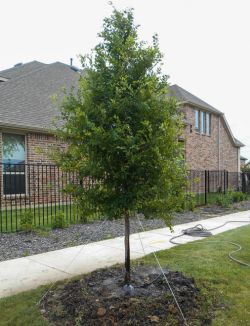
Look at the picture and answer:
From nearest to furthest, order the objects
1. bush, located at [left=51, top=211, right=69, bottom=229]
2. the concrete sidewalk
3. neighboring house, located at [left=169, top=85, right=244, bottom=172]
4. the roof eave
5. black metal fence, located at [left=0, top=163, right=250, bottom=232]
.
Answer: the concrete sidewalk < black metal fence, located at [left=0, top=163, right=250, bottom=232] < bush, located at [left=51, top=211, right=69, bottom=229] < the roof eave < neighboring house, located at [left=169, top=85, right=244, bottom=172]

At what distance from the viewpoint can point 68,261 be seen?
215 inches

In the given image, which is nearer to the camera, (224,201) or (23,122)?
(23,122)

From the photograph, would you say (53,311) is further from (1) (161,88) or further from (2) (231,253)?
(2) (231,253)

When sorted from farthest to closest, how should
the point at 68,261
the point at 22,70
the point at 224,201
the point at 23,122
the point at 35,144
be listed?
the point at 22,70 → the point at 224,201 → the point at 35,144 → the point at 23,122 → the point at 68,261

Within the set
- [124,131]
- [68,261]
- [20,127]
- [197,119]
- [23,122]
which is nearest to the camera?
[124,131]

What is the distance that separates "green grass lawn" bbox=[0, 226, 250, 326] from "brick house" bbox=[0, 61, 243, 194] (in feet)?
8.07

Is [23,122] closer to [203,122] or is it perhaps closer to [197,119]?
[197,119]

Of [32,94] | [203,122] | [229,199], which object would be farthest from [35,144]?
[203,122]

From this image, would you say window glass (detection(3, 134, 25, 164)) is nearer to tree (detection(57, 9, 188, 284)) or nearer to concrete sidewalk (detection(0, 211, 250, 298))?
concrete sidewalk (detection(0, 211, 250, 298))

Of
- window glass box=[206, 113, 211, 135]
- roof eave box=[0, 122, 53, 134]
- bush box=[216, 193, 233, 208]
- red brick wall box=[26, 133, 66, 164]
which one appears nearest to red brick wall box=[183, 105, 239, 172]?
window glass box=[206, 113, 211, 135]

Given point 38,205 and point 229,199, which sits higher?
point 38,205

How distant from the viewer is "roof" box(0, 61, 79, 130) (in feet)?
38.5

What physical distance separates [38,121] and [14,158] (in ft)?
5.45

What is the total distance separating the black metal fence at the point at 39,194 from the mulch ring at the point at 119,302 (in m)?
0.90
